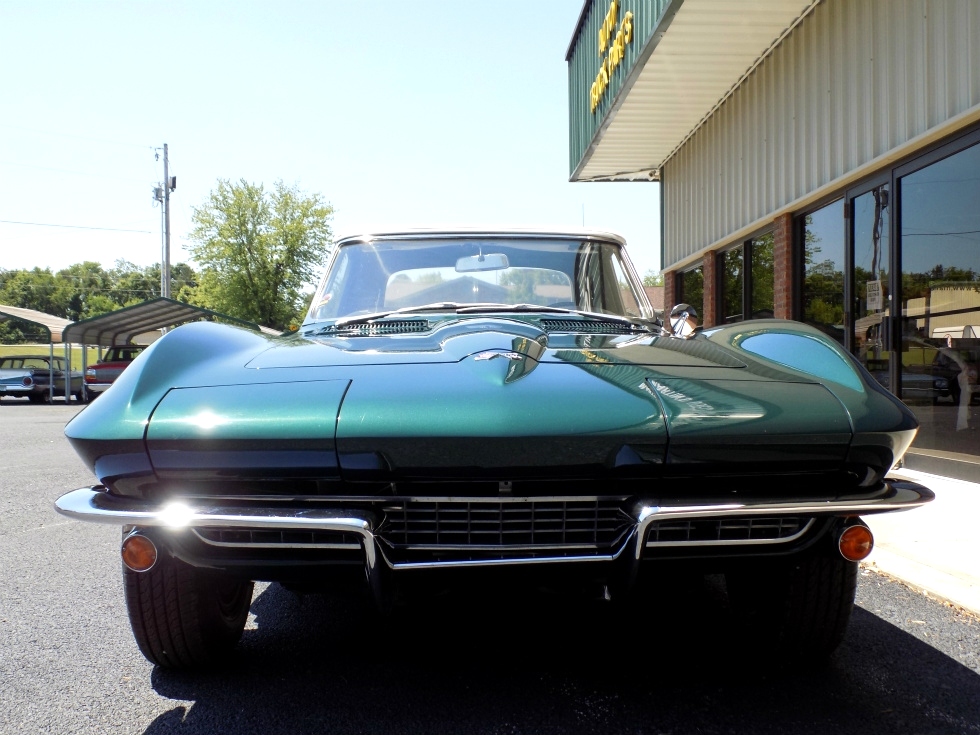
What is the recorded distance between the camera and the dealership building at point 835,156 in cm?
549

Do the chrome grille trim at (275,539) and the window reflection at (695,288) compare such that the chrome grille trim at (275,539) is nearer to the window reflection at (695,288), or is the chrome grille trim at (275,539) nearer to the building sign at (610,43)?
the building sign at (610,43)

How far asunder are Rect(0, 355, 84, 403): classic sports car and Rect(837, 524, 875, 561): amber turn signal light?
66.9 feet

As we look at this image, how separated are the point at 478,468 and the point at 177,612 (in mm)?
1023

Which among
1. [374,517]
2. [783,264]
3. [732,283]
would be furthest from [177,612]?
[732,283]

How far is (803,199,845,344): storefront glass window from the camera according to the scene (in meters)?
7.26

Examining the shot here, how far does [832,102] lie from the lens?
22.5 feet

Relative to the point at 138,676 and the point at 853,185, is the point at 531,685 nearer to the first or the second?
the point at 138,676

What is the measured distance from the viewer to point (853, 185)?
6750 millimetres

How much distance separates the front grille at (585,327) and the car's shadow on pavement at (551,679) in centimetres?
93

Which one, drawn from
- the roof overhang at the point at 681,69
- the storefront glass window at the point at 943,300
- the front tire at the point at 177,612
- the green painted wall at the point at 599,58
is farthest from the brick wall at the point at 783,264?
the front tire at the point at 177,612

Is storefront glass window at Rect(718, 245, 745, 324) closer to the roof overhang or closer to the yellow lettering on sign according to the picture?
the roof overhang

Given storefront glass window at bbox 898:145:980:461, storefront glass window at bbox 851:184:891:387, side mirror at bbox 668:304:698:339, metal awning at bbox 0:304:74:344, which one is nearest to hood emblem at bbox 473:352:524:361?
side mirror at bbox 668:304:698:339

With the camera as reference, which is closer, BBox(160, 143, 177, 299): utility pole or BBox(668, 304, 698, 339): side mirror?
BBox(668, 304, 698, 339): side mirror

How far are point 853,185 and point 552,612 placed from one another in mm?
5424
